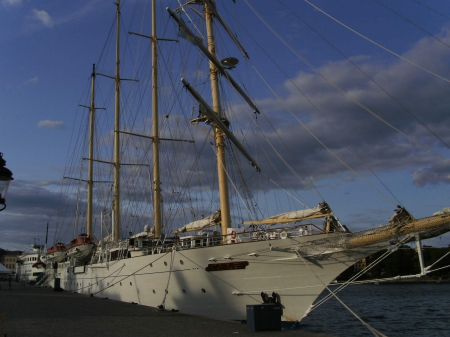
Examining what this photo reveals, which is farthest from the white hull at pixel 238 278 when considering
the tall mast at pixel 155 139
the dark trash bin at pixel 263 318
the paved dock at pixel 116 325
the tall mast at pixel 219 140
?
the tall mast at pixel 155 139

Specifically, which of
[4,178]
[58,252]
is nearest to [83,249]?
[58,252]

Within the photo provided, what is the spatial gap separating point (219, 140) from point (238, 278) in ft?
30.2

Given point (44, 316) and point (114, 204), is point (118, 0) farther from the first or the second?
point (44, 316)

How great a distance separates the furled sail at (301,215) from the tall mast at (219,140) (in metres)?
2.06

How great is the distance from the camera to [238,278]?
1898cm

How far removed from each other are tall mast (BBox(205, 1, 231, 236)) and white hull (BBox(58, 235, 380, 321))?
3074 mm

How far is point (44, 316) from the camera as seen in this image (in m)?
17.8

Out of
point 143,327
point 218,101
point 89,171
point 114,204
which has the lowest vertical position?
point 143,327

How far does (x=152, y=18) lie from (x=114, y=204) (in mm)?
17209

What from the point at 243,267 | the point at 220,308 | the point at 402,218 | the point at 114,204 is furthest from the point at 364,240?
the point at 114,204

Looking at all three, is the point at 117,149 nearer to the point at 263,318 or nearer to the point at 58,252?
the point at 58,252

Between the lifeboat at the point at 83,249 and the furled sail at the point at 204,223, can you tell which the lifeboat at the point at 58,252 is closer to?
the lifeboat at the point at 83,249

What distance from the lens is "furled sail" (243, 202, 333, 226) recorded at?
19.2 meters

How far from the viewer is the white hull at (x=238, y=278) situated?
1781 centimetres
